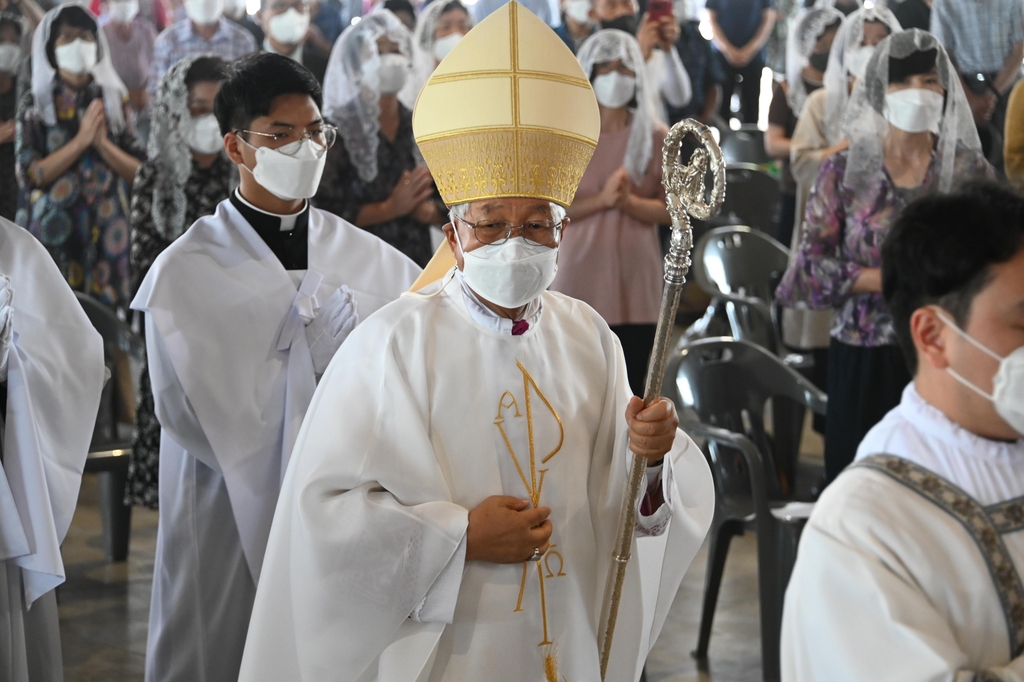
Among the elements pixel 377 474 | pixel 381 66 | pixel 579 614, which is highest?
pixel 381 66

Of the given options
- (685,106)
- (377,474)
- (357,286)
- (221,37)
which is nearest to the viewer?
(377,474)

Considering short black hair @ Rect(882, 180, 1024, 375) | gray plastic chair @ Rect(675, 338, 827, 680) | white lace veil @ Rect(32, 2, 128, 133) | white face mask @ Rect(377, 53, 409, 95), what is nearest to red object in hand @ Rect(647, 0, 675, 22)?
white face mask @ Rect(377, 53, 409, 95)

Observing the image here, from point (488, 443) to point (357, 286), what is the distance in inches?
48.3

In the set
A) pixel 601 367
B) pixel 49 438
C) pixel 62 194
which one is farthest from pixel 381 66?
pixel 601 367

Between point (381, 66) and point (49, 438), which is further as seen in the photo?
point (381, 66)

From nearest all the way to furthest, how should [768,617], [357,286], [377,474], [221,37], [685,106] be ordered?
1. [377,474]
2. [357,286]
3. [768,617]
4. [221,37]
5. [685,106]

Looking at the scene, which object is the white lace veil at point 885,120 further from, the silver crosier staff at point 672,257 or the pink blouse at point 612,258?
Answer: the silver crosier staff at point 672,257

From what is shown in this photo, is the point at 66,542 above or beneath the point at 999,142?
beneath

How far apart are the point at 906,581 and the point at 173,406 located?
2167 millimetres

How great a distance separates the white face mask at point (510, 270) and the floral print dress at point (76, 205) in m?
4.38

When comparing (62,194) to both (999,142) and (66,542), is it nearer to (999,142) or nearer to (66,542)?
(66,542)

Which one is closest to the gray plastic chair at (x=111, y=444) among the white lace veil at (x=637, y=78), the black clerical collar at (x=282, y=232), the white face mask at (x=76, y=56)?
the black clerical collar at (x=282, y=232)

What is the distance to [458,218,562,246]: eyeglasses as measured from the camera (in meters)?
2.50

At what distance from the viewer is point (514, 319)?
260 cm
